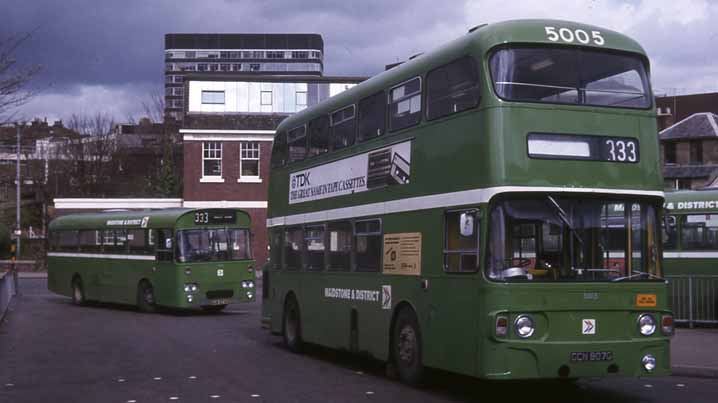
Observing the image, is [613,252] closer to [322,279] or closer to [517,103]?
[517,103]

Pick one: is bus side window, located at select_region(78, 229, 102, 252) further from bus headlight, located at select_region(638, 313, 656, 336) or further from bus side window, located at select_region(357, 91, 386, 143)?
bus headlight, located at select_region(638, 313, 656, 336)

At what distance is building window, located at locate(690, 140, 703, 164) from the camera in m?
72.1

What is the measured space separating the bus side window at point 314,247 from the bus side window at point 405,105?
3.33m

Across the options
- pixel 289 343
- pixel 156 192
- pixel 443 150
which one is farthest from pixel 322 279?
pixel 156 192

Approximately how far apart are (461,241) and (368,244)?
328cm

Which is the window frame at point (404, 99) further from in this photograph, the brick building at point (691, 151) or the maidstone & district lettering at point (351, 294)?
the brick building at point (691, 151)

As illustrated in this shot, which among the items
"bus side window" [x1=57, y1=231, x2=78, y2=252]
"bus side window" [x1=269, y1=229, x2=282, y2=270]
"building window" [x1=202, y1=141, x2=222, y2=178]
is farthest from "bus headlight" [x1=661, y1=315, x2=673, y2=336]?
"building window" [x1=202, y1=141, x2=222, y2=178]

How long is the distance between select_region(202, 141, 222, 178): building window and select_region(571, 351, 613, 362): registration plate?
4610 centimetres

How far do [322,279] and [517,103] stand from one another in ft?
21.6

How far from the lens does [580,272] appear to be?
450 inches

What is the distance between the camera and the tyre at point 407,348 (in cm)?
1325

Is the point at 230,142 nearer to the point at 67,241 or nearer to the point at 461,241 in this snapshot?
the point at 67,241

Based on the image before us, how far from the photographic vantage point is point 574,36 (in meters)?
12.0

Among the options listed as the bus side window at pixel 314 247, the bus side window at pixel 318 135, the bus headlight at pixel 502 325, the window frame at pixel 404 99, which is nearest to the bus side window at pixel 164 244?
the bus side window at pixel 314 247
